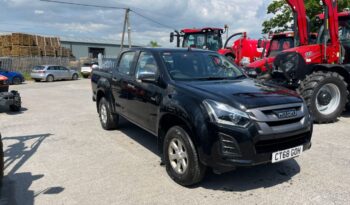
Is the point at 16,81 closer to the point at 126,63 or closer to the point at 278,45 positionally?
the point at 278,45

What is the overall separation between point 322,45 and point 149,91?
5747 mm

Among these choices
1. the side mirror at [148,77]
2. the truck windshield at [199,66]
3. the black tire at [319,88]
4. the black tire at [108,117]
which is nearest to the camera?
the side mirror at [148,77]

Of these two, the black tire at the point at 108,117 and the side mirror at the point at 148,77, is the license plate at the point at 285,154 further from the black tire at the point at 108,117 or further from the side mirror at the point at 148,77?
the black tire at the point at 108,117

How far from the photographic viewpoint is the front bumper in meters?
3.55

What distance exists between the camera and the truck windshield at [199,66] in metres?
4.82

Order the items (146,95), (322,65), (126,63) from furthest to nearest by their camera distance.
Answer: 1. (322,65)
2. (126,63)
3. (146,95)

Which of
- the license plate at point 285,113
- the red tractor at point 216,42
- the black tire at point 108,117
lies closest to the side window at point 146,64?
the black tire at point 108,117

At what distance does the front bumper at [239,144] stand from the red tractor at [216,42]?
12.6 metres

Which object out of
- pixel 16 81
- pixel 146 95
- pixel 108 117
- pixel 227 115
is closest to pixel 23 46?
pixel 16 81

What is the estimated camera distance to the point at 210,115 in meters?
3.63

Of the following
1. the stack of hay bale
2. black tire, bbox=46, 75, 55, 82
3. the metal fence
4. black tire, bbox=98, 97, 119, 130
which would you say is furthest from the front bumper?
the stack of hay bale

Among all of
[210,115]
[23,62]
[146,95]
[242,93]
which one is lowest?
[210,115]

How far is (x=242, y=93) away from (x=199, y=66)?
1322 mm

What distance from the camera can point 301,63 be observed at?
768cm
